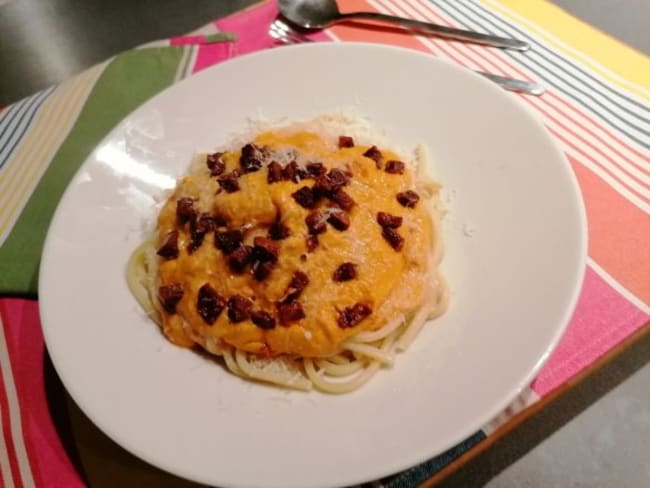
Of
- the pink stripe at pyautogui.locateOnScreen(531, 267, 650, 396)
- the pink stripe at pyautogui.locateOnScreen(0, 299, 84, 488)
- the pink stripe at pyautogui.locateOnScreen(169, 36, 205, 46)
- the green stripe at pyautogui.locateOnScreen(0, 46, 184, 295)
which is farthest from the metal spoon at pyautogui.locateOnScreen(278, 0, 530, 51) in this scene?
the pink stripe at pyautogui.locateOnScreen(0, 299, 84, 488)

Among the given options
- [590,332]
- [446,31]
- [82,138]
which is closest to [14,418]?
[82,138]

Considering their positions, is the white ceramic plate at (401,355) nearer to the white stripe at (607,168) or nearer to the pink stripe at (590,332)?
the pink stripe at (590,332)

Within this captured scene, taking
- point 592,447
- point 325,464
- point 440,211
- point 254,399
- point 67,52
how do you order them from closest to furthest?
point 325,464 → point 254,399 → point 592,447 → point 440,211 → point 67,52

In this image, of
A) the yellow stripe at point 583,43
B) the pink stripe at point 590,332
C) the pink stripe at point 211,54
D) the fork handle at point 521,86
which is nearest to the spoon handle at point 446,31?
the yellow stripe at point 583,43

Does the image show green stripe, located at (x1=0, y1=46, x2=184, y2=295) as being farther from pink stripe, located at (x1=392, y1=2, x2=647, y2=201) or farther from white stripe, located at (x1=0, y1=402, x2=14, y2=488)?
pink stripe, located at (x1=392, y1=2, x2=647, y2=201)

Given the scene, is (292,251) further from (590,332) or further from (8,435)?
(8,435)

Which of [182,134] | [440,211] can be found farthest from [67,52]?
[440,211]

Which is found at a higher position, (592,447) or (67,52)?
(67,52)

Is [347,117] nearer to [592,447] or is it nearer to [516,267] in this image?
[516,267]
